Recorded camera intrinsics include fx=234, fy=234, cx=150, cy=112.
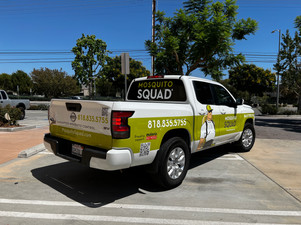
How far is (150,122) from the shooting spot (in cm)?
357

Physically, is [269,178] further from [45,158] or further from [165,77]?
[45,158]

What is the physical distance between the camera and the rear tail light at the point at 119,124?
3.20 meters

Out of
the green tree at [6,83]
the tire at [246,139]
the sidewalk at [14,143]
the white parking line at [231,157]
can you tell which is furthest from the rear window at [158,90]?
the green tree at [6,83]

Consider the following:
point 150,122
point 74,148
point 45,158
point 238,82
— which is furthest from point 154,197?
point 238,82

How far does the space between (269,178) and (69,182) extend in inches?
156

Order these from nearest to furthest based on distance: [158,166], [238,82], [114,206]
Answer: [114,206] < [158,166] < [238,82]

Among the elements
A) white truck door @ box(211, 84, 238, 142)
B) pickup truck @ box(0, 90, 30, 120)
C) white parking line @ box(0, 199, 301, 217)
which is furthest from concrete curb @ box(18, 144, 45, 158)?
pickup truck @ box(0, 90, 30, 120)

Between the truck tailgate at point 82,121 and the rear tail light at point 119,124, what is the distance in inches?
3.2

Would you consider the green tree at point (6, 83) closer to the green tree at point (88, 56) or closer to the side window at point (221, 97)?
the green tree at point (88, 56)

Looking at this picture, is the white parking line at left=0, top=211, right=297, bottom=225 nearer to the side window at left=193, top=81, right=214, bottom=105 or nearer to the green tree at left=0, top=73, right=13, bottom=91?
the side window at left=193, top=81, right=214, bottom=105

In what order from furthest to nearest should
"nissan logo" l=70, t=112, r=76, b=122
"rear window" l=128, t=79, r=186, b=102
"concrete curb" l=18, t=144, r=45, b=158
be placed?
"concrete curb" l=18, t=144, r=45, b=158, "rear window" l=128, t=79, r=186, b=102, "nissan logo" l=70, t=112, r=76, b=122

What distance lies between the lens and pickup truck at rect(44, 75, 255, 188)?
3.27m

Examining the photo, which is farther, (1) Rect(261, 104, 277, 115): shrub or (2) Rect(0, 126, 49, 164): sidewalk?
(1) Rect(261, 104, 277, 115): shrub

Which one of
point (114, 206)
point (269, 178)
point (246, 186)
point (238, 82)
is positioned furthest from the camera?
point (238, 82)
